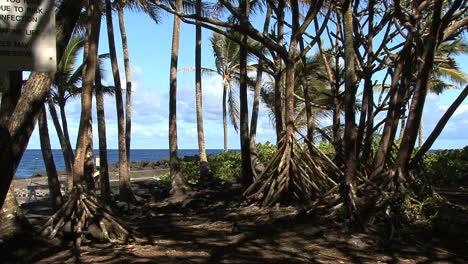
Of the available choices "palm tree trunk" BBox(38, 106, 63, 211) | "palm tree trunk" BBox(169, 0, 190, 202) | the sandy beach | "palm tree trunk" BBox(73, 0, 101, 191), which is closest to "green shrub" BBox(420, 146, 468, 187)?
"palm tree trunk" BBox(169, 0, 190, 202)

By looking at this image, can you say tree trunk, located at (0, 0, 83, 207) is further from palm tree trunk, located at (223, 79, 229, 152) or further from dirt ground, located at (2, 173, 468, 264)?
palm tree trunk, located at (223, 79, 229, 152)

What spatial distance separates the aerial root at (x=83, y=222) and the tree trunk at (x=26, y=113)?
2366mm

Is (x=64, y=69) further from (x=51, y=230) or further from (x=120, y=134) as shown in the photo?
(x=51, y=230)

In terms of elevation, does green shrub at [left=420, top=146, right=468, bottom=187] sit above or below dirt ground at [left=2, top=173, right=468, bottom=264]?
above

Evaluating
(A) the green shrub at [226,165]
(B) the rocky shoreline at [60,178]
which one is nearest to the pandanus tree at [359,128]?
(A) the green shrub at [226,165]

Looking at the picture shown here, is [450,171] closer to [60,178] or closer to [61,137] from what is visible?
[61,137]

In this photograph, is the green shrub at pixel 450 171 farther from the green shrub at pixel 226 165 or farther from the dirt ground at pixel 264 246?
the dirt ground at pixel 264 246

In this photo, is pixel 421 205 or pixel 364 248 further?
pixel 421 205

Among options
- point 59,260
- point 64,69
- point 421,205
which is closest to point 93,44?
point 59,260

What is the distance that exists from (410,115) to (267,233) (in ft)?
7.98

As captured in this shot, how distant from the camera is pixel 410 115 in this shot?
595 cm

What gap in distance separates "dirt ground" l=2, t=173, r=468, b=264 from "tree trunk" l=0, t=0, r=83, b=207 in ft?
6.60

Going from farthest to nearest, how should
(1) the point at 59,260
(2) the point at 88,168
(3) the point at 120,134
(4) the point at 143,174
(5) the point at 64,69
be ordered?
(4) the point at 143,174 < (5) the point at 64,69 < (3) the point at 120,134 < (2) the point at 88,168 < (1) the point at 59,260

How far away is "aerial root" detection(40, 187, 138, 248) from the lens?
5188 millimetres
